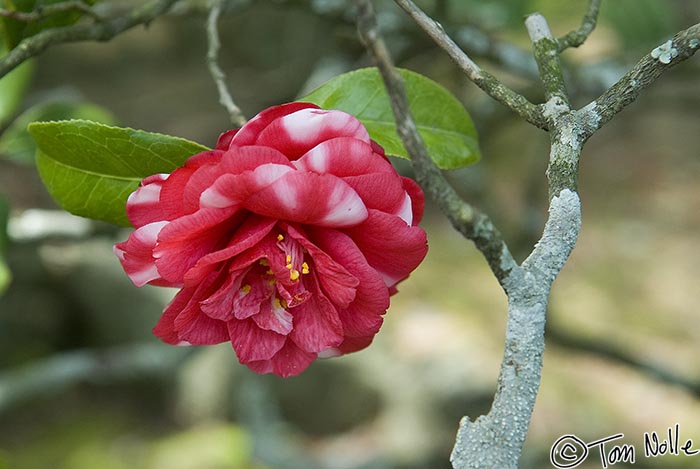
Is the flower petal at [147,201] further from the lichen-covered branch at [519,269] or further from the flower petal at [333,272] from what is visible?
the lichen-covered branch at [519,269]

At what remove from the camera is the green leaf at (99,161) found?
660 millimetres

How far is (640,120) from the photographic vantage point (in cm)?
446

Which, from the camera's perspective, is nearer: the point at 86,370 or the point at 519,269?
the point at 519,269

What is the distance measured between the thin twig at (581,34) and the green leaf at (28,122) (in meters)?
0.67

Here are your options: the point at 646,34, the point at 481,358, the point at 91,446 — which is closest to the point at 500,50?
the point at 646,34

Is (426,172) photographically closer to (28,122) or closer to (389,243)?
(389,243)

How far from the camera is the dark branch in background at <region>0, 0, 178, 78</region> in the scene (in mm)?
722

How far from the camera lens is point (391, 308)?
10.0 ft

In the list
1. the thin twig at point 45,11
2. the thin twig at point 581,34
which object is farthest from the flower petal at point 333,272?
the thin twig at point 45,11

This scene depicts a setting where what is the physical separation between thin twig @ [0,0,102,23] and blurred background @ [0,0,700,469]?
0.50 m

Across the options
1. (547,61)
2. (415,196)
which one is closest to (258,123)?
(415,196)

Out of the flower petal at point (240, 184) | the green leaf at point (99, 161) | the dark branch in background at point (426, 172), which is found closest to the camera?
the dark branch in background at point (426, 172)

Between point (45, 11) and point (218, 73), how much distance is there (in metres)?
0.19

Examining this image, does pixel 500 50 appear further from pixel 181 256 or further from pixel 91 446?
pixel 91 446
